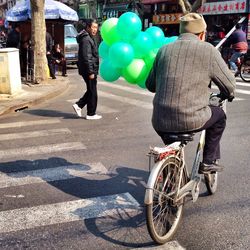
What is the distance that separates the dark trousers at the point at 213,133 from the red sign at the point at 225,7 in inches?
879

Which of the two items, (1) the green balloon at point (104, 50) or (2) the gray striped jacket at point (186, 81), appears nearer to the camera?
(2) the gray striped jacket at point (186, 81)

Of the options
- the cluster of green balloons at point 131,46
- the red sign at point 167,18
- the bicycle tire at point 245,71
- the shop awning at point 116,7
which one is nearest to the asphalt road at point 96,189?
the cluster of green balloons at point 131,46

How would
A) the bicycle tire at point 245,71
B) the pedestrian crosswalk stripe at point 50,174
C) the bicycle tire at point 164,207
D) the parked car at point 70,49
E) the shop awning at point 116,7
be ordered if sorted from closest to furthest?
1. the bicycle tire at point 164,207
2. the pedestrian crosswalk stripe at point 50,174
3. the bicycle tire at point 245,71
4. the parked car at point 70,49
5. the shop awning at point 116,7

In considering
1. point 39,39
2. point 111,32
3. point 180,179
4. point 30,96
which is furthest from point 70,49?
point 180,179

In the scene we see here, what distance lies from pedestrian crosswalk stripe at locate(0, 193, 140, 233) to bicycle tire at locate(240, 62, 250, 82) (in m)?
10.7

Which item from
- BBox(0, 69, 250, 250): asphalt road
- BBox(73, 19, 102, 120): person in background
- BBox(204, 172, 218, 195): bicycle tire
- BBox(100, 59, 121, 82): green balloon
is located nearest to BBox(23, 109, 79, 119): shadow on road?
BBox(0, 69, 250, 250): asphalt road

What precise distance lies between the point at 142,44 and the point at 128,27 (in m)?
0.27

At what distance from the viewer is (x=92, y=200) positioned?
427 cm

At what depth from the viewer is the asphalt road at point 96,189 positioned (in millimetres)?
3500

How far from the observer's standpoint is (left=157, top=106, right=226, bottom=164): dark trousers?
3.61 meters

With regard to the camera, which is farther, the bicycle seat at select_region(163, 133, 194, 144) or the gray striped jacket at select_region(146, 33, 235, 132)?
the bicycle seat at select_region(163, 133, 194, 144)

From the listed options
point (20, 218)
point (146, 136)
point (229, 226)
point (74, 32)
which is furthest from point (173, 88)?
point (74, 32)

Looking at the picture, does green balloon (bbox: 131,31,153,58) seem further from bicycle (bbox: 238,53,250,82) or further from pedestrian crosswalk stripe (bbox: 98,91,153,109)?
bicycle (bbox: 238,53,250,82)

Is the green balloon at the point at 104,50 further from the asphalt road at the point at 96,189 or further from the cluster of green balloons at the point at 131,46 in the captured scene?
the asphalt road at the point at 96,189
